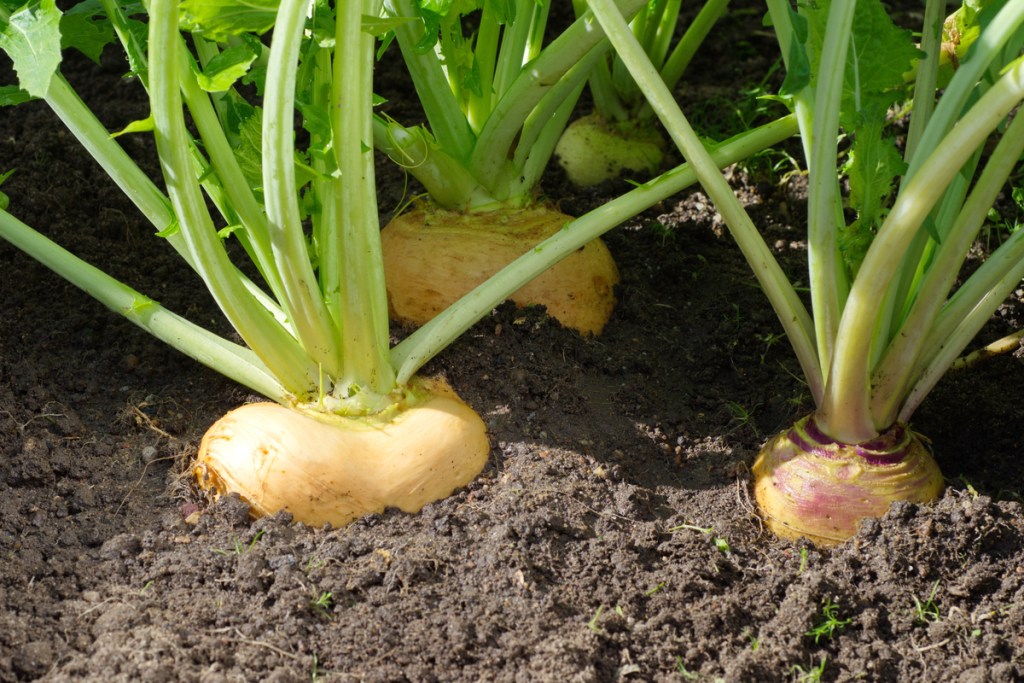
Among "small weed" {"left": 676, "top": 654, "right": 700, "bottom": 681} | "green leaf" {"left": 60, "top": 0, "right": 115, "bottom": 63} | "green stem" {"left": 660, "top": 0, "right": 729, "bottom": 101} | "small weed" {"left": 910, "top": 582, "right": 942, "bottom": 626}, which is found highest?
"green leaf" {"left": 60, "top": 0, "right": 115, "bottom": 63}

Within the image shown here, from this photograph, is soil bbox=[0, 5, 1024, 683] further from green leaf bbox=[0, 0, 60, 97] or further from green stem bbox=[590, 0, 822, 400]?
green leaf bbox=[0, 0, 60, 97]

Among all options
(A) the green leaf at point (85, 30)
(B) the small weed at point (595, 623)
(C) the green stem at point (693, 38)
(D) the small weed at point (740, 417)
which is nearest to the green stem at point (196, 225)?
(A) the green leaf at point (85, 30)

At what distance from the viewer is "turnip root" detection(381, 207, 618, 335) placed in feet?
7.45

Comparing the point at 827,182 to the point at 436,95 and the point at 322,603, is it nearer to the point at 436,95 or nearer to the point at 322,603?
the point at 436,95

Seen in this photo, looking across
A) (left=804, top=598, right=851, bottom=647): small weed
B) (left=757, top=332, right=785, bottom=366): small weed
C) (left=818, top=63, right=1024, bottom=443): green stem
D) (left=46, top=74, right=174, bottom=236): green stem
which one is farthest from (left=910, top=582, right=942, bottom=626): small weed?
(left=46, top=74, right=174, bottom=236): green stem

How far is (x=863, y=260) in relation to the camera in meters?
1.77

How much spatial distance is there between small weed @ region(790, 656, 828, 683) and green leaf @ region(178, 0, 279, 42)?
1269 mm

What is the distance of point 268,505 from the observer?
189 cm

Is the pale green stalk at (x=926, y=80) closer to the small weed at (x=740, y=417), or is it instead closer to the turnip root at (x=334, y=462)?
the small weed at (x=740, y=417)

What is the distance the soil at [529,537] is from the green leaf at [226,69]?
705 mm

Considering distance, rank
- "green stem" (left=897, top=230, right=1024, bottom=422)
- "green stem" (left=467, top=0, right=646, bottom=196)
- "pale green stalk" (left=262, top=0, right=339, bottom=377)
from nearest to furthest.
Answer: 1. "pale green stalk" (left=262, top=0, right=339, bottom=377)
2. "green stem" (left=897, top=230, right=1024, bottom=422)
3. "green stem" (left=467, top=0, right=646, bottom=196)

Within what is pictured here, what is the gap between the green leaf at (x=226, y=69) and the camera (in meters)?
1.68

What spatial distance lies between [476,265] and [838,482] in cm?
85

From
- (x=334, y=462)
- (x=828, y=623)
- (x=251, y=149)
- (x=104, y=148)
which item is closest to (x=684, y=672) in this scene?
(x=828, y=623)
